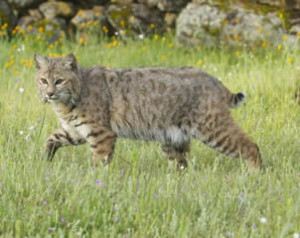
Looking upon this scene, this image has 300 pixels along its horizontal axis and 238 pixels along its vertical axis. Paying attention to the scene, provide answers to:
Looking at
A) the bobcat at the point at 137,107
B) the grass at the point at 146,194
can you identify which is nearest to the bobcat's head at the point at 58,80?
the bobcat at the point at 137,107

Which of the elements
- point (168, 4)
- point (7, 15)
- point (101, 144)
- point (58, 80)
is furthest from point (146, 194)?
point (168, 4)

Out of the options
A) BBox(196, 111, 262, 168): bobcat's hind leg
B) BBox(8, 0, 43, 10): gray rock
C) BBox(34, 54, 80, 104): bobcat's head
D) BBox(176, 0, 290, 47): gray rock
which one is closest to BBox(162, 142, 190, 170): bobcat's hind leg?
BBox(196, 111, 262, 168): bobcat's hind leg

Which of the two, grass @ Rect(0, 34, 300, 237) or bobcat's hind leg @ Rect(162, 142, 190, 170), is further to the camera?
bobcat's hind leg @ Rect(162, 142, 190, 170)

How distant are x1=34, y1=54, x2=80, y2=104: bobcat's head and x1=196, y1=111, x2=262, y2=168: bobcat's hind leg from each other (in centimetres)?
127

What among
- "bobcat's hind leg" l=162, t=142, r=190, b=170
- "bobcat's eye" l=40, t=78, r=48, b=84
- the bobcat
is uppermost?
"bobcat's eye" l=40, t=78, r=48, b=84

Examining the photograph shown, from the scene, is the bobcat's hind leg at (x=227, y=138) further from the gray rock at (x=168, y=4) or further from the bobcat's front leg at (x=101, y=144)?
the gray rock at (x=168, y=4)

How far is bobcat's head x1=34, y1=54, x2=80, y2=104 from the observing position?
509 centimetres

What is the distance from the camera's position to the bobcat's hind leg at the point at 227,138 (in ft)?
17.2

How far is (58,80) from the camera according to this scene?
16.9 feet

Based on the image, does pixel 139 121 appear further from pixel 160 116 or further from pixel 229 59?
pixel 229 59

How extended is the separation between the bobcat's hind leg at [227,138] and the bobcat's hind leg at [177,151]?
361mm

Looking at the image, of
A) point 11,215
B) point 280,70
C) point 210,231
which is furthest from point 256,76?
point 11,215

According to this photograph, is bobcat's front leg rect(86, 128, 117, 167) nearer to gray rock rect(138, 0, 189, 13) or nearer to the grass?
the grass

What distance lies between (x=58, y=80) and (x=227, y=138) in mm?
1716
